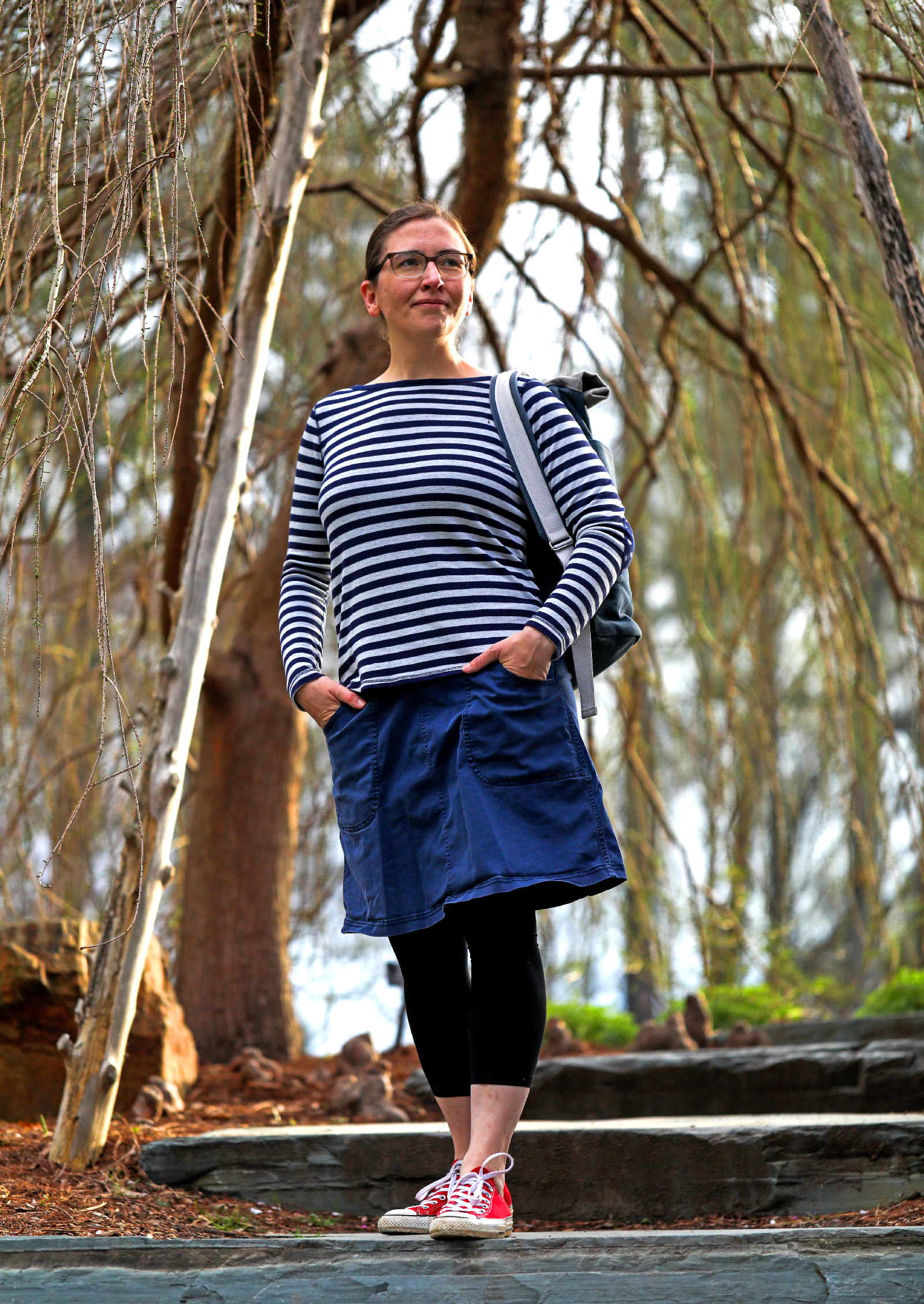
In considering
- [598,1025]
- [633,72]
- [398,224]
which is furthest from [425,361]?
[598,1025]

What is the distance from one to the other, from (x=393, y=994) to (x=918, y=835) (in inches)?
72.5

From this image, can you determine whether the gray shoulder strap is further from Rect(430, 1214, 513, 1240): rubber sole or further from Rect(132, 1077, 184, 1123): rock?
Rect(132, 1077, 184, 1123): rock

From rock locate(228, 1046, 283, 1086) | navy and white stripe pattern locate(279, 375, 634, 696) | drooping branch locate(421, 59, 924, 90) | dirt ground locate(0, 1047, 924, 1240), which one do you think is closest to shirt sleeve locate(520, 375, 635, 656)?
navy and white stripe pattern locate(279, 375, 634, 696)

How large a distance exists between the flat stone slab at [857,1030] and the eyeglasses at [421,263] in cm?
232

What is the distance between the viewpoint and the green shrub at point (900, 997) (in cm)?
368

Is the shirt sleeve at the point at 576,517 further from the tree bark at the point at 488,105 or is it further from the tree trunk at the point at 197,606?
the tree bark at the point at 488,105

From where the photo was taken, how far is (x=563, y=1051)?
3439 millimetres

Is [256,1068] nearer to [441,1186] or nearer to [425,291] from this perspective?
[441,1186]

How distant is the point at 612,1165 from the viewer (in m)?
2.07

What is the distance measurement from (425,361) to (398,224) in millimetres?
206

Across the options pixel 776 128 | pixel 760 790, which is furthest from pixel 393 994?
pixel 776 128

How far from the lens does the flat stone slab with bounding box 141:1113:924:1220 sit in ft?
6.56

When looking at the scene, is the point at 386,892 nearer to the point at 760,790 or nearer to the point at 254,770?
the point at 254,770

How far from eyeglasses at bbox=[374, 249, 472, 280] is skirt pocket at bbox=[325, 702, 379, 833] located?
2.05ft
